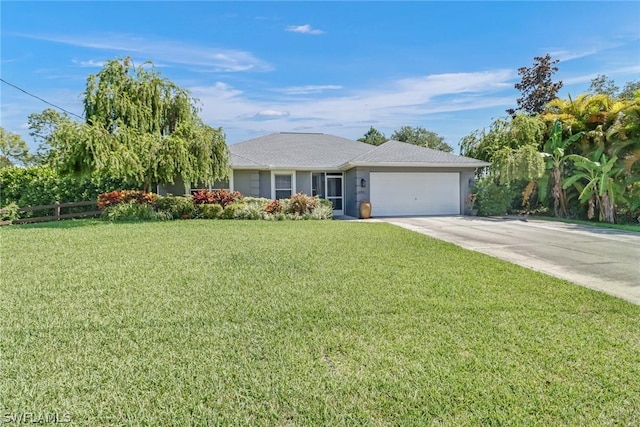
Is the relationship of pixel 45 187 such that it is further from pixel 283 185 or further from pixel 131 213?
pixel 283 185

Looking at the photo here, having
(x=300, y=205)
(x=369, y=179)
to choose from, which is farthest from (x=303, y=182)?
(x=369, y=179)

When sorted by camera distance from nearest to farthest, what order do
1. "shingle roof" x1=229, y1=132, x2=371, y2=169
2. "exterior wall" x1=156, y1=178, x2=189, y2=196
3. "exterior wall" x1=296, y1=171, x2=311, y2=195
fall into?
"exterior wall" x1=156, y1=178, x2=189, y2=196 < "shingle roof" x1=229, y1=132, x2=371, y2=169 < "exterior wall" x1=296, y1=171, x2=311, y2=195

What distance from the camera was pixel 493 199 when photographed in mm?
16922

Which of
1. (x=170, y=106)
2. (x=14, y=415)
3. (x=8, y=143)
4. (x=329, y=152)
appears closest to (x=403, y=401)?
(x=14, y=415)

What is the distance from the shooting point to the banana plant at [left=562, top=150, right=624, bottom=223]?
13.5 m

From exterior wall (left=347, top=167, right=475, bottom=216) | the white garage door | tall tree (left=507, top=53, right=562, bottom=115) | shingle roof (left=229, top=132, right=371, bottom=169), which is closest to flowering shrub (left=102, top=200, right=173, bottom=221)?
shingle roof (left=229, top=132, right=371, bottom=169)

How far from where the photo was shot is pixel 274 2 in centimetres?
1107

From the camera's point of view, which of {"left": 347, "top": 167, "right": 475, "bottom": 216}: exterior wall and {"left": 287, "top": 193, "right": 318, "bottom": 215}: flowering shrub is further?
{"left": 347, "top": 167, "right": 475, "bottom": 216}: exterior wall

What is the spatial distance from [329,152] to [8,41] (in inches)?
566

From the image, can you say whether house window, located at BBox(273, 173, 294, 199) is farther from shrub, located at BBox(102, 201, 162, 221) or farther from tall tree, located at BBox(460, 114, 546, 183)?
tall tree, located at BBox(460, 114, 546, 183)

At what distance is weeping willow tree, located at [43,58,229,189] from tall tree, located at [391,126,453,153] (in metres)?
31.0

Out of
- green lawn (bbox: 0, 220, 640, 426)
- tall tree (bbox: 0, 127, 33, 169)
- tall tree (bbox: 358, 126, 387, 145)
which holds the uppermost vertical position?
tall tree (bbox: 358, 126, 387, 145)

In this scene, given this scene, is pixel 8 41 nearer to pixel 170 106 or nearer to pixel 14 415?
pixel 170 106

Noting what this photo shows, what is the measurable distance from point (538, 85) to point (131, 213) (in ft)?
85.7
